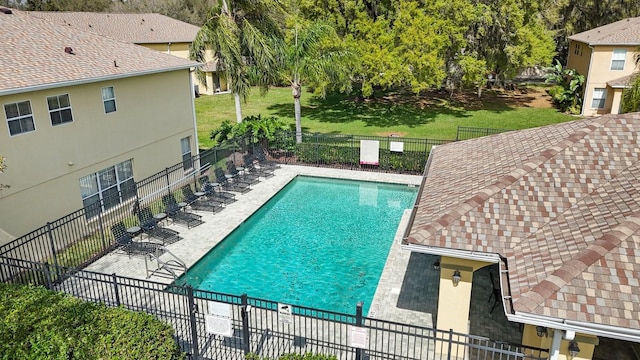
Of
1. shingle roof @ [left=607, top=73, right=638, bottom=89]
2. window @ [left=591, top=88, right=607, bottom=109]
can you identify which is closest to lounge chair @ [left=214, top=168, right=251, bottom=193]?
shingle roof @ [left=607, top=73, right=638, bottom=89]

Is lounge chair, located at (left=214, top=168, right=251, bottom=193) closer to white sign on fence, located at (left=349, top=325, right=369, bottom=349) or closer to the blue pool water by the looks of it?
the blue pool water

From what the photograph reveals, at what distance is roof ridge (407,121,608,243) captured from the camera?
9805mm

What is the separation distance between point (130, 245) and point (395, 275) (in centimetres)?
881

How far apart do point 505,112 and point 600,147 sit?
95.7ft

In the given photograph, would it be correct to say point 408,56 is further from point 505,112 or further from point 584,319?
point 584,319

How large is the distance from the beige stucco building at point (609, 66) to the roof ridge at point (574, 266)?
30465 millimetres

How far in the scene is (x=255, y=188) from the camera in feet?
71.4

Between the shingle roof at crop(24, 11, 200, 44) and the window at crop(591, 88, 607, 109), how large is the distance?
120 ft

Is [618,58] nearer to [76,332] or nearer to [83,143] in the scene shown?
[83,143]

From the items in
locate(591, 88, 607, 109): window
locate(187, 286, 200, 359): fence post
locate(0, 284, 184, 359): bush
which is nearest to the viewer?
locate(0, 284, 184, 359): bush

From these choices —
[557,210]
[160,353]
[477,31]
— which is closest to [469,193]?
[557,210]

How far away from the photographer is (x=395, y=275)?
13.8m

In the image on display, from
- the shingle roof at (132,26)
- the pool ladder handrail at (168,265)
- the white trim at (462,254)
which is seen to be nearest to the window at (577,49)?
the shingle roof at (132,26)

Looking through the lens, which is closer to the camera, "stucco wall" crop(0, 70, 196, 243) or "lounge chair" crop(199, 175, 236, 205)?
"stucco wall" crop(0, 70, 196, 243)
